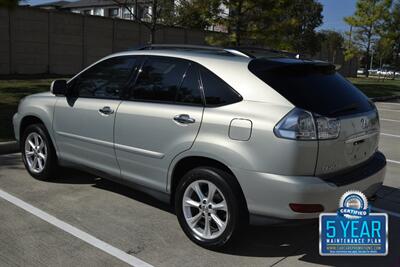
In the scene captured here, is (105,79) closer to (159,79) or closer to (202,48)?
(159,79)

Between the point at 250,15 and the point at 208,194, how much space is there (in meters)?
15.9

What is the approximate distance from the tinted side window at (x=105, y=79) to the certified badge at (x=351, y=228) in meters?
2.43

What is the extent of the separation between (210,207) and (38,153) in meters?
2.75

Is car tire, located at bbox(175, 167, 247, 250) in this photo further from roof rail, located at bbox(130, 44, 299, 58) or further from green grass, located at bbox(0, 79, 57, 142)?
green grass, located at bbox(0, 79, 57, 142)

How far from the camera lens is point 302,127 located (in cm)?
353

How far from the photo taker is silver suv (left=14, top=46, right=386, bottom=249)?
140 inches

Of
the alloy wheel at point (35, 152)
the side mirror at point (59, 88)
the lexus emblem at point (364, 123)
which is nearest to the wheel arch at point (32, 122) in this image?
the alloy wheel at point (35, 152)

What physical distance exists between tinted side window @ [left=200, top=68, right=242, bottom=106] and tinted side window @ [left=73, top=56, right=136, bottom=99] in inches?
40.9

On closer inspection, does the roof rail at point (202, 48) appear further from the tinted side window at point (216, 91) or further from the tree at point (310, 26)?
the tree at point (310, 26)

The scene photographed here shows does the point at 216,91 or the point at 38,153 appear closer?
the point at 216,91

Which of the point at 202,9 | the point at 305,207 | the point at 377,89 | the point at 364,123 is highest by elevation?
the point at 202,9

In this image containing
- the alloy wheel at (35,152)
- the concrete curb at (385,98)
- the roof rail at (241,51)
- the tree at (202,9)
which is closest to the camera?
the roof rail at (241,51)

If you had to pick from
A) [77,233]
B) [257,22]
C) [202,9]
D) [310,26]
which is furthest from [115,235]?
[310,26]

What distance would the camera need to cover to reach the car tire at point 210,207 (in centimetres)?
377
